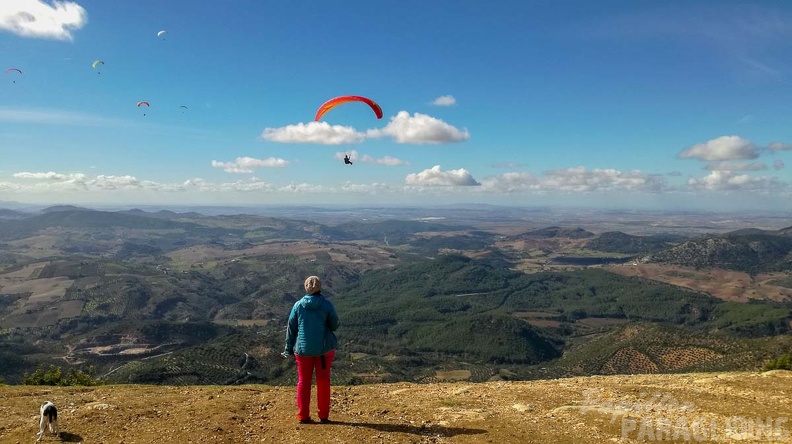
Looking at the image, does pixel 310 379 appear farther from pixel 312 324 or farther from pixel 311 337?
pixel 312 324

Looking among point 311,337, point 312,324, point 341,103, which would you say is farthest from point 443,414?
point 341,103

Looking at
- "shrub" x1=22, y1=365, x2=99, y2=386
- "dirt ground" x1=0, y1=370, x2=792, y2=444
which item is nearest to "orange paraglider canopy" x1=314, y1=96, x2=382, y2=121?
"dirt ground" x1=0, y1=370, x2=792, y2=444

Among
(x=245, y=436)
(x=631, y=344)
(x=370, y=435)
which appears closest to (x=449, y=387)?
(x=370, y=435)

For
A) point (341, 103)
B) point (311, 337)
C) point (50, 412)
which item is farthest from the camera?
point (341, 103)

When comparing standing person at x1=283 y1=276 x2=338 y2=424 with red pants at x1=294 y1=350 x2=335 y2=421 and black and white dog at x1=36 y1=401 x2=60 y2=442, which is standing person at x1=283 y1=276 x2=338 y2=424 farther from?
black and white dog at x1=36 y1=401 x2=60 y2=442

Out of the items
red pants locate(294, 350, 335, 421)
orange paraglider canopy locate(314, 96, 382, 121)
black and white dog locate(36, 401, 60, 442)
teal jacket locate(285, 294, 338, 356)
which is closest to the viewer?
black and white dog locate(36, 401, 60, 442)

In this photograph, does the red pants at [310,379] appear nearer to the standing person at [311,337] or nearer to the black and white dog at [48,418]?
the standing person at [311,337]

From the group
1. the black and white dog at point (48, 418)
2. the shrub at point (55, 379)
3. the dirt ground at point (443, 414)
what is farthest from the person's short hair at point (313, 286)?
the shrub at point (55, 379)
